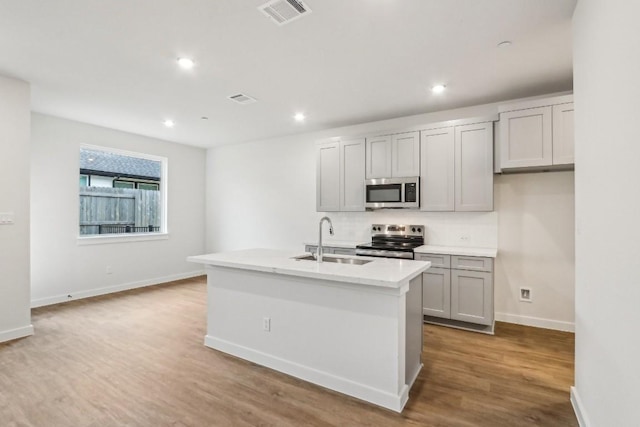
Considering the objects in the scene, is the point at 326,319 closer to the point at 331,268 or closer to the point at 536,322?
the point at 331,268

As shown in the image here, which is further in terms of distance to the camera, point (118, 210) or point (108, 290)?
point (118, 210)

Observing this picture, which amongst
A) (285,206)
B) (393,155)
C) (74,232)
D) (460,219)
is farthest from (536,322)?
(74,232)

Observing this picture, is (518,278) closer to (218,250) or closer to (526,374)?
(526,374)

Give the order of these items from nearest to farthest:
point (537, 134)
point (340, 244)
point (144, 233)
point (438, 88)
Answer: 1. point (537, 134)
2. point (438, 88)
3. point (340, 244)
4. point (144, 233)

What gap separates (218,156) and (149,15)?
451 centimetres

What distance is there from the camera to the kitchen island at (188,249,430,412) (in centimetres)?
216

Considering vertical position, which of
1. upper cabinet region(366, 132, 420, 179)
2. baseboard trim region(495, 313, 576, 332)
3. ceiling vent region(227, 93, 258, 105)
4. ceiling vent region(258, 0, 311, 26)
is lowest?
baseboard trim region(495, 313, 576, 332)

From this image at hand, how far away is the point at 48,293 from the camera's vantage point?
4.54 metres

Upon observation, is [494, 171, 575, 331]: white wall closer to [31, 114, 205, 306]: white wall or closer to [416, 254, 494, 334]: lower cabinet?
[416, 254, 494, 334]: lower cabinet

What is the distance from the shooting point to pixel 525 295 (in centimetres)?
380

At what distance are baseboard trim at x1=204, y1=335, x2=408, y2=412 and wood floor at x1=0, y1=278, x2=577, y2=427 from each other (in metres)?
0.05

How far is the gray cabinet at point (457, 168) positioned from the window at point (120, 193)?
4.89m

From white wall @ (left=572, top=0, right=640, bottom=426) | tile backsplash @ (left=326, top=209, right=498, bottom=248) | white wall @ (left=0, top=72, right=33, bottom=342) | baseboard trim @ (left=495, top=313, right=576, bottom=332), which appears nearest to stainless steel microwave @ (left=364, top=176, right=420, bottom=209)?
tile backsplash @ (left=326, top=209, right=498, bottom=248)

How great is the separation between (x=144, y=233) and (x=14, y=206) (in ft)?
8.38
